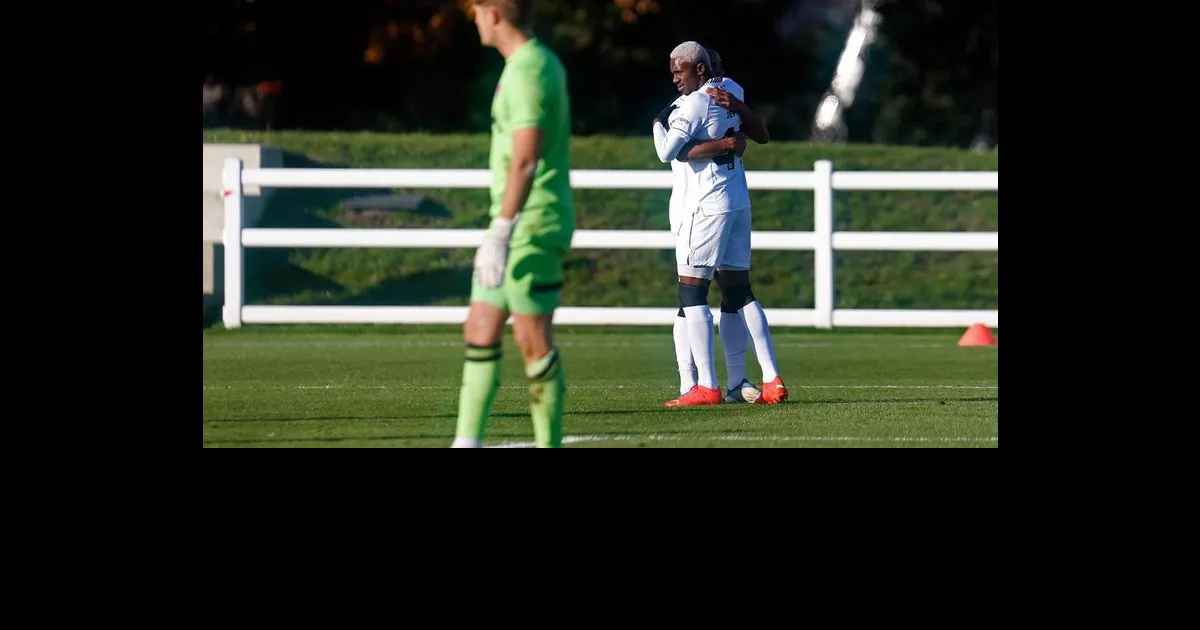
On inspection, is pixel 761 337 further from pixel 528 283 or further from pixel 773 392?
pixel 528 283

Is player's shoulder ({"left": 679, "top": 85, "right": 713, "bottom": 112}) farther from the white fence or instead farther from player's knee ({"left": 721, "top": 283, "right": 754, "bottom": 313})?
the white fence

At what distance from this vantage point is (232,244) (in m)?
15.6

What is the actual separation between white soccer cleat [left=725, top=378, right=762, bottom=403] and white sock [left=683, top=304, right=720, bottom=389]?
0.20 metres

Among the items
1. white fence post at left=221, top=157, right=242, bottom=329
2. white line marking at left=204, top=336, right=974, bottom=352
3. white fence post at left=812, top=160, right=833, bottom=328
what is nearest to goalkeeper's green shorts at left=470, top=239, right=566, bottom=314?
white line marking at left=204, top=336, right=974, bottom=352

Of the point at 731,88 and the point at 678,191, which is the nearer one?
the point at 731,88

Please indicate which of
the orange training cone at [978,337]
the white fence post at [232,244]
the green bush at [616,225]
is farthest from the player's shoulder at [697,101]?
the green bush at [616,225]

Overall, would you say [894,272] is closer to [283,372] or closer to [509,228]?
[283,372]

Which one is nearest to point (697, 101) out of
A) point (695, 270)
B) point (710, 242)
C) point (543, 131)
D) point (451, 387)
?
point (710, 242)

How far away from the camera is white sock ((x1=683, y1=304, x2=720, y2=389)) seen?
909 cm

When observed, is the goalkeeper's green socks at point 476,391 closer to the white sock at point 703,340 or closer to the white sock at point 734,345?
the white sock at point 703,340

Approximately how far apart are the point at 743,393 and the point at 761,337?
0.35 m
